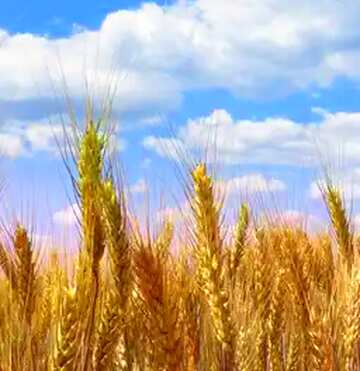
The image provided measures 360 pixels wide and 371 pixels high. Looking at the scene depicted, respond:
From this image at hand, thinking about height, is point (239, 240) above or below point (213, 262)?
above

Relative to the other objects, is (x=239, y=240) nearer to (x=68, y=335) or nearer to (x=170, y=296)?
(x=170, y=296)

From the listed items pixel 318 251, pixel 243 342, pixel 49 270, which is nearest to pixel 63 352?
pixel 243 342

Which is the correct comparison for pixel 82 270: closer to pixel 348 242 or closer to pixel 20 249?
pixel 20 249

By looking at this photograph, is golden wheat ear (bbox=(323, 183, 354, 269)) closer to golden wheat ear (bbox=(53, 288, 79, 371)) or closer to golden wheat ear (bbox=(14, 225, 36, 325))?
golden wheat ear (bbox=(14, 225, 36, 325))

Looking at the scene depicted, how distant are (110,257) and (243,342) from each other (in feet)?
3.39

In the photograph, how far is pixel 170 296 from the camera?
3.23 metres

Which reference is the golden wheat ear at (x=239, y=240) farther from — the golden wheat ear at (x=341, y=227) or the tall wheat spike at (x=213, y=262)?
the tall wheat spike at (x=213, y=262)

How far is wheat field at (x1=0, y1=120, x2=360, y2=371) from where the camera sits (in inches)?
115

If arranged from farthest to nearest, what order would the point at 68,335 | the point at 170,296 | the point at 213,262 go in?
1. the point at 213,262
2. the point at 170,296
3. the point at 68,335

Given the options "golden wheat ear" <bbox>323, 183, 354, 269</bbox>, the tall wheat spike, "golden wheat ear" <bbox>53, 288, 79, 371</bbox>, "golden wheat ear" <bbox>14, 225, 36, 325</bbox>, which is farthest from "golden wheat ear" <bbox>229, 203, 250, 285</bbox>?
"golden wheat ear" <bbox>53, 288, 79, 371</bbox>

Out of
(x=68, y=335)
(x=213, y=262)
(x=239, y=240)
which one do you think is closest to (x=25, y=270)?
(x=213, y=262)

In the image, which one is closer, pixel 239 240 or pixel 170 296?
pixel 170 296

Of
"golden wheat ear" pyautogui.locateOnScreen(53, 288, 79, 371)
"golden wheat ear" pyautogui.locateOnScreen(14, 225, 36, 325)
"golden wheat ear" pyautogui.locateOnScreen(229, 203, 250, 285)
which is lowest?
"golden wheat ear" pyautogui.locateOnScreen(53, 288, 79, 371)

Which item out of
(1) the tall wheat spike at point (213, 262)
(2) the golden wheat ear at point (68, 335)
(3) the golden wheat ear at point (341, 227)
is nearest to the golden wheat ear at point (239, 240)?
(3) the golden wheat ear at point (341, 227)
